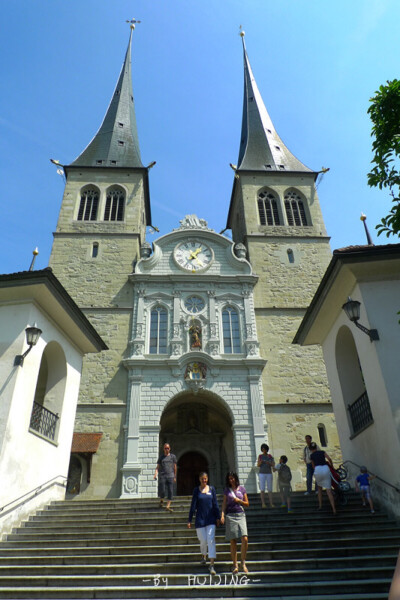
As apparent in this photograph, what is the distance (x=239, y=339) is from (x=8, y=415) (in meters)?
11.9

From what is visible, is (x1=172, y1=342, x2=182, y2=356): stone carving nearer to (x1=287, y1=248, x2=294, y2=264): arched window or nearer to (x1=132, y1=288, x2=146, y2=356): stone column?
(x1=132, y1=288, x2=146, y2=356): stone column

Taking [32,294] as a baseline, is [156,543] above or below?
below

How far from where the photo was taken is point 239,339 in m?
18.2

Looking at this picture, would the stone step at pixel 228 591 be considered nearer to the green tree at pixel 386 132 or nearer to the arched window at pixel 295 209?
the green tree at pixel 386 132

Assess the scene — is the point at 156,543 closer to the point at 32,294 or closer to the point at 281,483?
A: the point at 281,483

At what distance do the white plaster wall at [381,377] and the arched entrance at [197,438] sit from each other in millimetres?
9980

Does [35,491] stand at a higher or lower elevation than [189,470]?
lower

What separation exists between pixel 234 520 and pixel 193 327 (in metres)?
12.8

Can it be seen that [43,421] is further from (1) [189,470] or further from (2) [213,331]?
(1) [189,470]

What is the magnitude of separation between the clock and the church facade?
61mm

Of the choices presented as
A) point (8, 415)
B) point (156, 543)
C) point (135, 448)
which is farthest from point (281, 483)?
point (135, 448)

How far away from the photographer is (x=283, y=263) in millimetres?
21328

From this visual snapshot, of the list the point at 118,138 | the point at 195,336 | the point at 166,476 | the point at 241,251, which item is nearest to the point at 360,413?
the point at 166,476

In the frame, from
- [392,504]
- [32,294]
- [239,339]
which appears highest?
[239,339]
